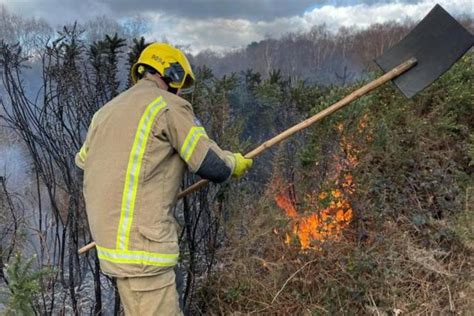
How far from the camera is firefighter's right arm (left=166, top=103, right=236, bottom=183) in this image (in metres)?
A: 2.43

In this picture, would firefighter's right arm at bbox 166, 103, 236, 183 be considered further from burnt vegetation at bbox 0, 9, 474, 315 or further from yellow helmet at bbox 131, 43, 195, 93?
Answer: burnt vegetation at bbox 0, 9, 474, 315

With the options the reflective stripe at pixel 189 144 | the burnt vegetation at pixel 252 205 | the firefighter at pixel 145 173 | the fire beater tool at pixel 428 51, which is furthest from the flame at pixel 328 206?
the reflective stripe at pixel 189 144

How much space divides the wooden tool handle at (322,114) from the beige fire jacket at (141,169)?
26.0 inches

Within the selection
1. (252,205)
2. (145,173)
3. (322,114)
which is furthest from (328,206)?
(145,173)

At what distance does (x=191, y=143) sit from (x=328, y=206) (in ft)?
7.16

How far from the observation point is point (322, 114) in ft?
10.7

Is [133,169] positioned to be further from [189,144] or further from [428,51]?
[428,51]

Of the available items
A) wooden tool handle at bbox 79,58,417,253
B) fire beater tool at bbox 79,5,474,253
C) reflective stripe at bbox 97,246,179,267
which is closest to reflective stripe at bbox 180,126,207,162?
reflective stripe at bbox 97,246,179,267

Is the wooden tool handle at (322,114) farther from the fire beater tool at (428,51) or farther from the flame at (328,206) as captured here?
the flame at (328,206)

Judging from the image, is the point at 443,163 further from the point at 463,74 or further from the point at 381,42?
the point at 381,42

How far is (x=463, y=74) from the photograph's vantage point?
6148mm

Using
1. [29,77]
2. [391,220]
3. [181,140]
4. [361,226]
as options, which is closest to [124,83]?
[29,77]

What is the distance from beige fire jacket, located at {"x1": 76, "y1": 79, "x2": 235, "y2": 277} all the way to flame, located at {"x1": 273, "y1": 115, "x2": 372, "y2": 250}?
179cm

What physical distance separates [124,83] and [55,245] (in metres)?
1.55
